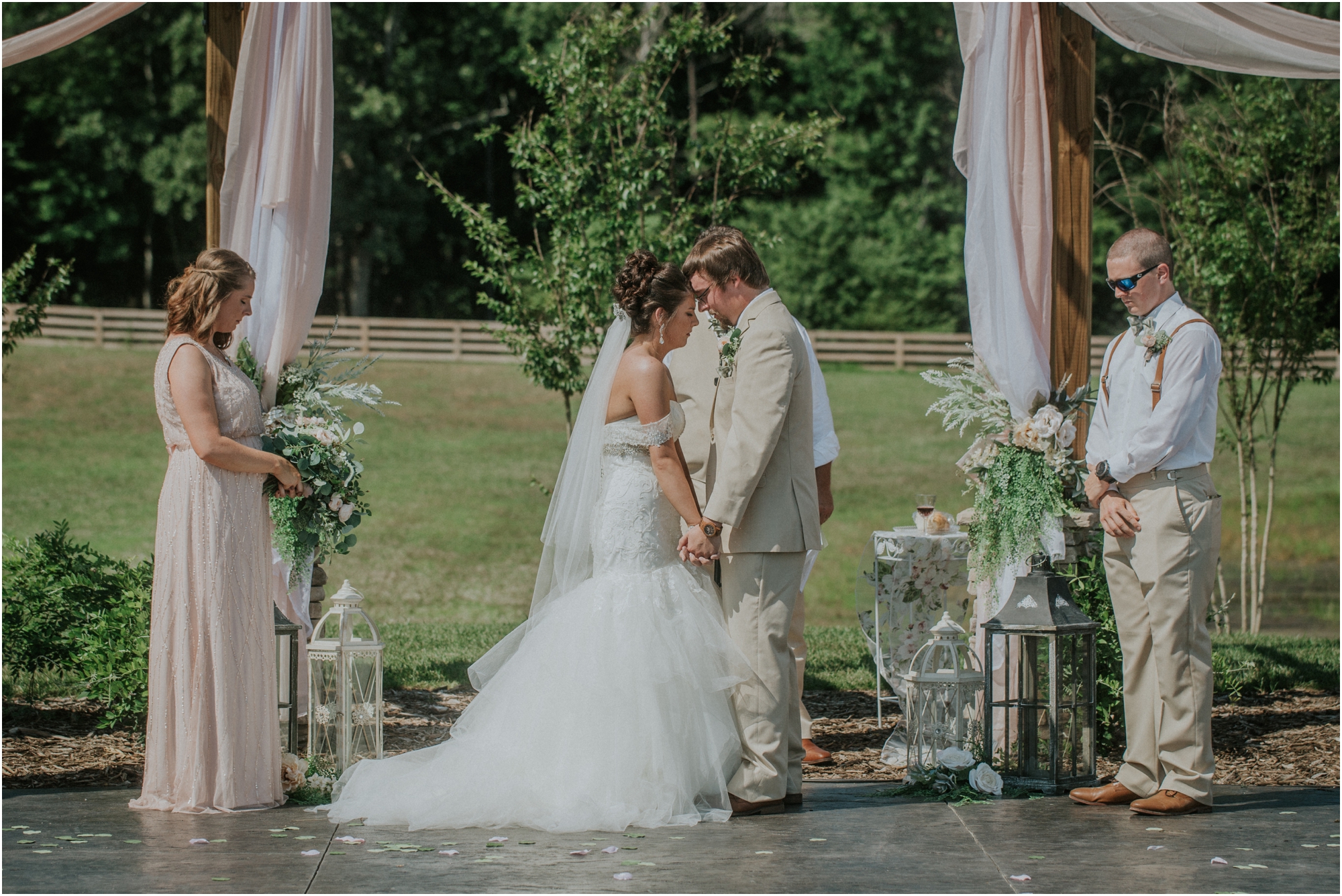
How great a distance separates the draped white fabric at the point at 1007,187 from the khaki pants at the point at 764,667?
4.22 feet

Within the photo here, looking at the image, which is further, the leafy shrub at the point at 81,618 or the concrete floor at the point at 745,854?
the leafy shrub at the point at 81,618

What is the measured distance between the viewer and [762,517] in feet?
14.2

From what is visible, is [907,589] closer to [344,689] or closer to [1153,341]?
[1153,341]

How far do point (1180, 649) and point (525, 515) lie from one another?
11.8m

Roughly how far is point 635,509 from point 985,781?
1601 mm

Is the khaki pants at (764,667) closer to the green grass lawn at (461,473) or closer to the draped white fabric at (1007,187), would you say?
the draped white fabric at (1007,187)

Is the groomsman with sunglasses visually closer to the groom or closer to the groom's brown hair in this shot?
the groom

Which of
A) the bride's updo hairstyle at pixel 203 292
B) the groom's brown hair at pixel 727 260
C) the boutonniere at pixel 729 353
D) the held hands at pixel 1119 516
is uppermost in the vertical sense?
the groom's brown hair at pixel 727 260

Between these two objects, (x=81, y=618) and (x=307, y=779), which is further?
(x=81, y=618)

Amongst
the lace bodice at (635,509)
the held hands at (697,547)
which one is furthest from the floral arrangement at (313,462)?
the held hands at (697,547)

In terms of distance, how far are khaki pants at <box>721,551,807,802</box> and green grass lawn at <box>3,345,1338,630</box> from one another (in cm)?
352

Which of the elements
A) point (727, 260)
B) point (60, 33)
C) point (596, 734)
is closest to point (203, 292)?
point (60, 33)

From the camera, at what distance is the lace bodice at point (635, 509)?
14.7 ft

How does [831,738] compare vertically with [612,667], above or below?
below
